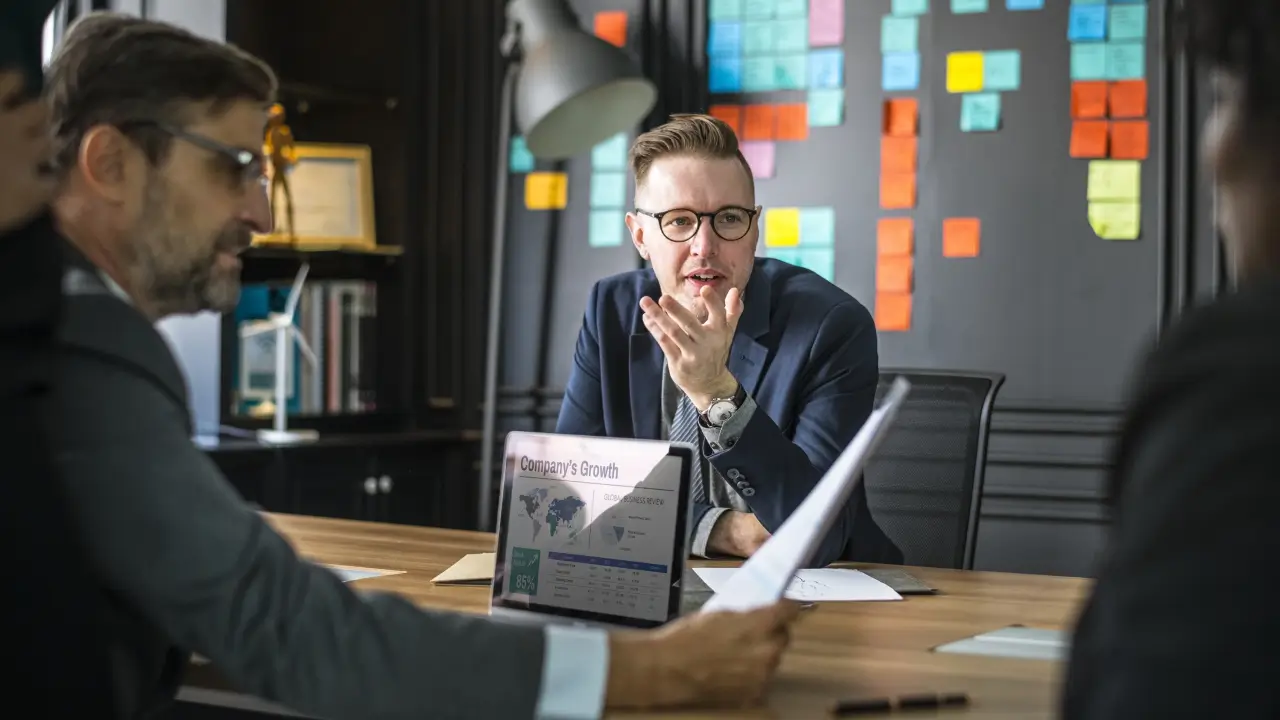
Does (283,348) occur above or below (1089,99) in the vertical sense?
below

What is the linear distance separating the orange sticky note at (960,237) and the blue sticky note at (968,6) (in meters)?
0.61

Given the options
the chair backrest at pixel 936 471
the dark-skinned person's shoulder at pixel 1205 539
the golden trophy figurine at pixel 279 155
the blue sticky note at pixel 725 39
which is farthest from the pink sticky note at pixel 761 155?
the dark-skinned person's shoulder at pixel 1205 539

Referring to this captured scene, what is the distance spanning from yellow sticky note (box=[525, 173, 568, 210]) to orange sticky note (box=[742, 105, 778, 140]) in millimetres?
648

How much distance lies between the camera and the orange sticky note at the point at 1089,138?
3607 mm

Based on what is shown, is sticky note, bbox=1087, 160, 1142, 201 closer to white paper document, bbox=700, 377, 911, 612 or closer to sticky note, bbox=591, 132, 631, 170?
sticky note, bbox=591, 132, 631, 170

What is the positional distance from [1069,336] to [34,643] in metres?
3.22

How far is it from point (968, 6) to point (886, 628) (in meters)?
2.75

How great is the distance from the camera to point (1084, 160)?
11.9ft

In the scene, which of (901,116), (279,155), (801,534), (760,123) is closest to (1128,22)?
(901,116)

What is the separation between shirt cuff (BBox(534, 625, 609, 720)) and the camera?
105 centimetres

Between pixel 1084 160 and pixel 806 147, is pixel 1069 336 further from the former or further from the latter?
pixel 806 147

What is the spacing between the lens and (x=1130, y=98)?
359 centimetres

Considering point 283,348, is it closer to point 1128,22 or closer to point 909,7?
point 909,7

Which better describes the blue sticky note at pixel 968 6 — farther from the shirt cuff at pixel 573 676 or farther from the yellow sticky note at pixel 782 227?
the shirt cuff at pixel 573 676
